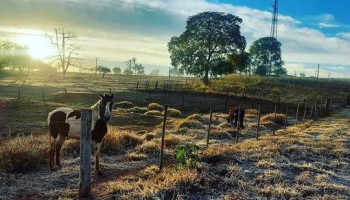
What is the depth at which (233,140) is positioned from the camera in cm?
2147

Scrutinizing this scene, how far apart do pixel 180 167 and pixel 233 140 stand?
10526 millimetres

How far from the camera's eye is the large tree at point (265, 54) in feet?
385

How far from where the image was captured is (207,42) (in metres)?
67.3

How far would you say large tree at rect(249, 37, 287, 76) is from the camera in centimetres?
11731

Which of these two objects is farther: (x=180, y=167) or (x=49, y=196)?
(x=180, y=167)

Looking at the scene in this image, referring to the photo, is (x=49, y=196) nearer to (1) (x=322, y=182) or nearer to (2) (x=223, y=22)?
(1) (x=322, y=182)

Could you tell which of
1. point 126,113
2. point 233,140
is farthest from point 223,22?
point 233,140

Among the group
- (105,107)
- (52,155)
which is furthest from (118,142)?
(105,107)

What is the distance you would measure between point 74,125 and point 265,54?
111m

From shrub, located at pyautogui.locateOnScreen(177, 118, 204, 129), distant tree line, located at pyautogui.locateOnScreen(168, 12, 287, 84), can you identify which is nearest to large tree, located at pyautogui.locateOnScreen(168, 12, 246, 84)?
distant tree line, located at pyautogui.locateOnScreen(168, 12, 287, 84)

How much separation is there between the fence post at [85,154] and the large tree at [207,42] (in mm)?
58790

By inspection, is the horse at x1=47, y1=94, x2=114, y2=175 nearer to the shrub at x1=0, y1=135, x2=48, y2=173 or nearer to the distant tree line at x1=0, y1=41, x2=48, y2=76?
the shrub at x1=0, y1=135, x2=48, y2=173

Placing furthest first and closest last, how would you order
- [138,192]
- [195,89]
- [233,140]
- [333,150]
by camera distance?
[195,89] < [233,140] < [333,150] < [138,192]

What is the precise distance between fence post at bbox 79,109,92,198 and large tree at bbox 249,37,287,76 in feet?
369
